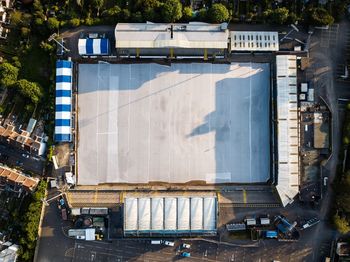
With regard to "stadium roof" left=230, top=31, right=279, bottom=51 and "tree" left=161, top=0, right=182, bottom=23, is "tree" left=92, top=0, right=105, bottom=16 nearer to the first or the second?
"tree" left=161, top=0, right=182, bottom=23

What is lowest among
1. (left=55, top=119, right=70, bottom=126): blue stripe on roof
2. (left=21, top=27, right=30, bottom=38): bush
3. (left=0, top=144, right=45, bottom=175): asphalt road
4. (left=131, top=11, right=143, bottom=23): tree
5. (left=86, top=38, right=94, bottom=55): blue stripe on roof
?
(left=0, top=144, right=45, bottom=175): asphalt road

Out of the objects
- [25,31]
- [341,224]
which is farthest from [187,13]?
[341,224]

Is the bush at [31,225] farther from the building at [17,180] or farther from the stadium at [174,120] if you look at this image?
the stadium at [174,120]

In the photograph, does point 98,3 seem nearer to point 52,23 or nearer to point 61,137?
point 52,23

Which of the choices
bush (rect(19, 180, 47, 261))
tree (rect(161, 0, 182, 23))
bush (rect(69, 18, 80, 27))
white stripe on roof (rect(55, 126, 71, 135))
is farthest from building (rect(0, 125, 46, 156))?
tree (rect(161, 0, 182, 23))

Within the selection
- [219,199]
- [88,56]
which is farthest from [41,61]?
[219,199]

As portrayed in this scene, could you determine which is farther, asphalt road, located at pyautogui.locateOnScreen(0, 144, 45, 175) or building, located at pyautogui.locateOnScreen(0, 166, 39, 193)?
asphalt road, located at pyautogui.locateOnScreen(0, 144, 45, 175)
